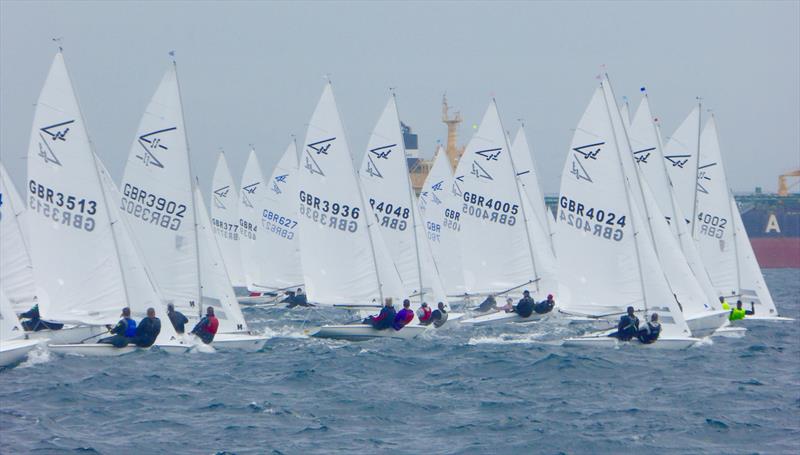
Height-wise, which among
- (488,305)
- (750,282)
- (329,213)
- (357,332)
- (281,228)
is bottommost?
(357,332)

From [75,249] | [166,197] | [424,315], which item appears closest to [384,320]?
[424,315]

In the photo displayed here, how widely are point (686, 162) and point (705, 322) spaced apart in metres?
9.54

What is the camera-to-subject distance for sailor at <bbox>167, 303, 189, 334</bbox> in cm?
2136

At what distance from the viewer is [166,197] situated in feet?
73.2

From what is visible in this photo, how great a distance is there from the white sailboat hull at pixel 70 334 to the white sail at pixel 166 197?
1.88 metres

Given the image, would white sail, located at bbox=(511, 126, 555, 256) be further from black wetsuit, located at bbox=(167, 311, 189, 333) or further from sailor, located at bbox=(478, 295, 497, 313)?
black wetsuit, located at bbox=(167, 311, 189, 333)

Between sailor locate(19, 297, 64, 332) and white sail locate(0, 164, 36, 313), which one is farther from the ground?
white sail locate(0, 164, 36, 313)

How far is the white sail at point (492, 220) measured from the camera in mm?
30125

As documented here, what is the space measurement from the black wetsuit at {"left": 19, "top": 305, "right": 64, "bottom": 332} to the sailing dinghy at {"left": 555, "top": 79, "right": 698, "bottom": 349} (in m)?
9.82

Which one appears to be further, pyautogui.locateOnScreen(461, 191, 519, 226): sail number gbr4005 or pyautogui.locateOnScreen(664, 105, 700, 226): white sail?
pyautogui.locateOnScreen(664, 105, 700, 226): white sail

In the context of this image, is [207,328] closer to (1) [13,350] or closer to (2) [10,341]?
(2) [10,341]

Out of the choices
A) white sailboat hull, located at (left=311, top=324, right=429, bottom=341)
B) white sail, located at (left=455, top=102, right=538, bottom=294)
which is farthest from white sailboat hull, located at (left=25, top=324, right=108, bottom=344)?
white sail, located at (left=455, top=102, right=538, bottom=294)

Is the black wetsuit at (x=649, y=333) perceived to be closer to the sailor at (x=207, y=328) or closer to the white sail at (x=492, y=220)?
the sailor at (x=207, y=328)

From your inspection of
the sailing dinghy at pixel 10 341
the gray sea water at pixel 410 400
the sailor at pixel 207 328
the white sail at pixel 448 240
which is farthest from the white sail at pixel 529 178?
the sailing dinghy at pixel 10 341
